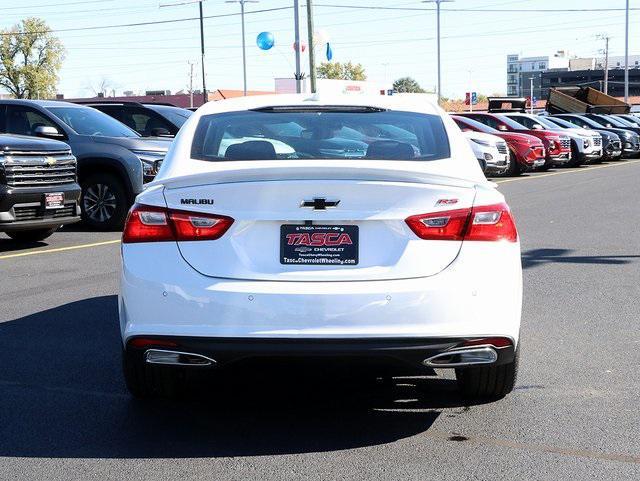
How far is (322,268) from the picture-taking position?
4711 millimetres

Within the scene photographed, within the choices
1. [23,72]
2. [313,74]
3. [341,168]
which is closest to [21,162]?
[341,168]

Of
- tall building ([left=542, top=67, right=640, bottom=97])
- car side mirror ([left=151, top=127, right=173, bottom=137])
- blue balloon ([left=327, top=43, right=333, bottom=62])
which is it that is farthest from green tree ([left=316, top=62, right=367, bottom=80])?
car side mirror ([left=151, top=127, right=173, bottom=137])

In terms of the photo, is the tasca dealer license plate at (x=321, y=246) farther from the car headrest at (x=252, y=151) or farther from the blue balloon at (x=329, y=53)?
the blue balloon at (x=329, y=53)

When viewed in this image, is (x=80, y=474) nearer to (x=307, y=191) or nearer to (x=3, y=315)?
(x=307, y=191)

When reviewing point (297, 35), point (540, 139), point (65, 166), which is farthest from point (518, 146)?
point (65, 166)

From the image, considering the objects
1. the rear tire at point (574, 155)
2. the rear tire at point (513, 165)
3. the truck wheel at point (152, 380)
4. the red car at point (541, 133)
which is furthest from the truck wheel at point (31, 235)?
the rear tire at point (574, 155)

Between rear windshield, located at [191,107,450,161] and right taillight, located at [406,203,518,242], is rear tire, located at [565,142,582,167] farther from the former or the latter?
right taillight, located at [406,203,518,242]

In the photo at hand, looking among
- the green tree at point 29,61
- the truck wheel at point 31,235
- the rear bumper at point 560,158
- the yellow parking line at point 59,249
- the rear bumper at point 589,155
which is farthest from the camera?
the green tree at point 29,61

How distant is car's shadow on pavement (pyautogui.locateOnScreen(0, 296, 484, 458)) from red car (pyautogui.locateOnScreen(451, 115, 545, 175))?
2268 centimetres

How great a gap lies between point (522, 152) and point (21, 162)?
18.7 m

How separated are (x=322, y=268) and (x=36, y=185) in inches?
319

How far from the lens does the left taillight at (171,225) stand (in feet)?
15.6

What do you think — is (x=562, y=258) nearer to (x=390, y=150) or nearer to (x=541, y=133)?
(x=390, y=150)

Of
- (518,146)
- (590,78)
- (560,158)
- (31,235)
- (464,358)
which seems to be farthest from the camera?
(590,78)
